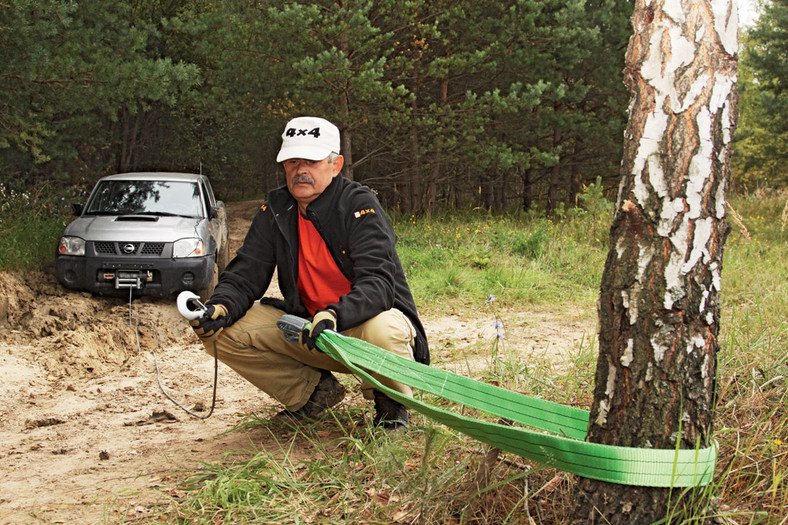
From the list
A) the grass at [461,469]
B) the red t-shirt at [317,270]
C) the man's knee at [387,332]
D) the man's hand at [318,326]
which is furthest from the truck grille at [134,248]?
the man's hand at [318,326]

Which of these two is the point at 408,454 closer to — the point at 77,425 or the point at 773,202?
the point at 77,425

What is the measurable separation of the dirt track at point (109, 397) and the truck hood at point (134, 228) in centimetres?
75

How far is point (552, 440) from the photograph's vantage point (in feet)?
7.16

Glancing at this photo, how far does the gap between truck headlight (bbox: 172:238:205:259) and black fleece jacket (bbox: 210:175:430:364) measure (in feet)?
13.7

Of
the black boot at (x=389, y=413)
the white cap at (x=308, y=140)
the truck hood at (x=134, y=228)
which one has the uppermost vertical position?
the white cap at (x=308, y=140)

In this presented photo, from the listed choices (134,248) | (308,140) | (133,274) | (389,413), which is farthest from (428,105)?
(389,413)

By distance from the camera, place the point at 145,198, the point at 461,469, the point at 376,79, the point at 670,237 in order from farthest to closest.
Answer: the point at 376,79, the point at 145,198, the point at 461,469, the point at 670,237

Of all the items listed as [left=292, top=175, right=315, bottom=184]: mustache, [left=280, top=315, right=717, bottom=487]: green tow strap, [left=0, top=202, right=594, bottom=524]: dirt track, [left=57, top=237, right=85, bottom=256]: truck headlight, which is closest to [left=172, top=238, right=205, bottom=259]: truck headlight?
[left=0, top=202, right=594, bottom=524]: dirt track

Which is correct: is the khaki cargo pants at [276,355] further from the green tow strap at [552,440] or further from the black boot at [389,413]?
the green tow strap at [552,440]

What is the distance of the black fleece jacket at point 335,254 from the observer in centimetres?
354

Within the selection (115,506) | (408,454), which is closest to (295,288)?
(408,454)

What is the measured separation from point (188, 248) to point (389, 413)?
4905 millimetres

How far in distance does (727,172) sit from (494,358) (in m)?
2.46

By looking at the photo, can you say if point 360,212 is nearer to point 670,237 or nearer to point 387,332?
point 387,332
